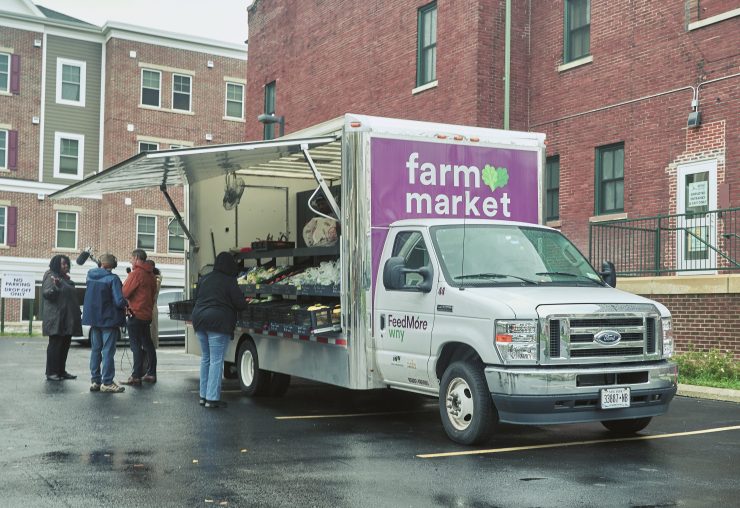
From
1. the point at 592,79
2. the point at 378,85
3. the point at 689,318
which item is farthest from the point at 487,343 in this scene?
the point at 378,85

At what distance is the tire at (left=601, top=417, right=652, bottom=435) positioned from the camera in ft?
30.2

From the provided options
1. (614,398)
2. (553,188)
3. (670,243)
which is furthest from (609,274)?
(553,188)

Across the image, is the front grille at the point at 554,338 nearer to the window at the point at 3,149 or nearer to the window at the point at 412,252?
the window at the point at 412,252

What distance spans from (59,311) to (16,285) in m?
15.6

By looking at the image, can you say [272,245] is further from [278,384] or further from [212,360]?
[212,360]

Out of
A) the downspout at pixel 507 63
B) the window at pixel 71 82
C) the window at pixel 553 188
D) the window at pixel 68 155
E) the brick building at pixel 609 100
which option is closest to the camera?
the brick building at pixel 609 100

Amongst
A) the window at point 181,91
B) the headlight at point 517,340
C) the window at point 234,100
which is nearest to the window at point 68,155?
the window at point 181,91

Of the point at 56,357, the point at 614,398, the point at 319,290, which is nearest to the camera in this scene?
the point at 614,398

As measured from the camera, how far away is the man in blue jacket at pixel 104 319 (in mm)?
12641

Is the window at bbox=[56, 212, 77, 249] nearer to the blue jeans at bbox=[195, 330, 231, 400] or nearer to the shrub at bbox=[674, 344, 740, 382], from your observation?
the shrub at bbox=[674, 344, 740, 382]

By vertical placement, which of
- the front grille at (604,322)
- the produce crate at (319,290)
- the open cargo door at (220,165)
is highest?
the open cargo door at (220,165)

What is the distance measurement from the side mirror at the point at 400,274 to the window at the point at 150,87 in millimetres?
34423

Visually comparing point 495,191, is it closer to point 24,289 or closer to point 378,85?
point 378,85

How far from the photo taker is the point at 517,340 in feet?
26.7
